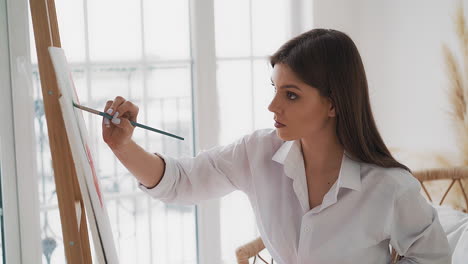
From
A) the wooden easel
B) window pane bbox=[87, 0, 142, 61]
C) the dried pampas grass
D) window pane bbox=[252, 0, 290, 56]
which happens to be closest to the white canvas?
the wooden easel

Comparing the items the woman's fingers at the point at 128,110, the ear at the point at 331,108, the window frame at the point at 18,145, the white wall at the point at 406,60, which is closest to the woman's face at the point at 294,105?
the ear at the point at 331,108

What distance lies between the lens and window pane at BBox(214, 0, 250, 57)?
2.50 metres

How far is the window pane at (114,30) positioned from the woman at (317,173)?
767mm

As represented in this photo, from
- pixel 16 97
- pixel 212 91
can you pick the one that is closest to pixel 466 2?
pixel 212 91

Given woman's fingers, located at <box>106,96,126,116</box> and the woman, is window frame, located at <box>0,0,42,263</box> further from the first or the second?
woman's fingers, located at <box>106,96,126,116</box>

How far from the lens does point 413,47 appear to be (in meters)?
2.57

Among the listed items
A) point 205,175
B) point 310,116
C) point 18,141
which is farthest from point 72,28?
point 310,116

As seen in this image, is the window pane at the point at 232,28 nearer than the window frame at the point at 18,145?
No

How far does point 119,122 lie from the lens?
1.29 meters

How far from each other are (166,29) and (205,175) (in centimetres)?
90

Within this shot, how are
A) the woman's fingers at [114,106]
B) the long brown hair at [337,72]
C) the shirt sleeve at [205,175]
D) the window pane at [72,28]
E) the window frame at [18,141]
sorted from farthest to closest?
the window pane at [72,28], the window frame at [18,141], the shirt sleeve at [205,175], the long brown hair at [337,72], the woman's fingers at [114,106]

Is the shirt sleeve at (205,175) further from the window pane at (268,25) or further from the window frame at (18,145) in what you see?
the window pane at (268,25)

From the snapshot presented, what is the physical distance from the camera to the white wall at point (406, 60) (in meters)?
2.44

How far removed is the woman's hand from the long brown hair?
0.46 m
